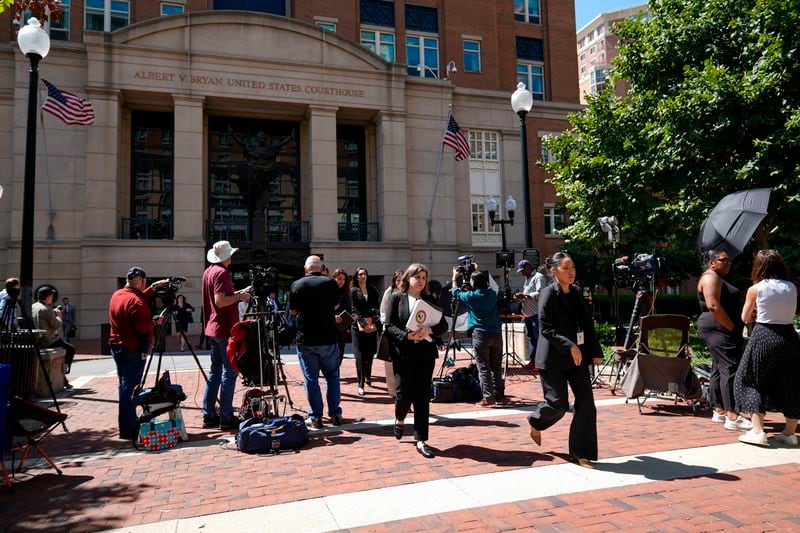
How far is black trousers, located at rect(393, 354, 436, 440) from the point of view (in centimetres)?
552

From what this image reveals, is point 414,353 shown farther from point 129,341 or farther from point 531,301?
point 531,301

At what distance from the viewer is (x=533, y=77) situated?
31188 millimetres

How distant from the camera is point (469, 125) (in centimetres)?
2738

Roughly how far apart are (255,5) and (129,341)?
24609 millimetres

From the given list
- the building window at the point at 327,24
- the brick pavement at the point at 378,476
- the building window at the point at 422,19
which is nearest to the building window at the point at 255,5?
the building window at the point at 327,24

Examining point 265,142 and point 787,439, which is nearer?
point 787,439

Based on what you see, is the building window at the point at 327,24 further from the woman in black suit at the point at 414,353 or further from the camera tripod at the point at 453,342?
the woman in black suit at the point at 414,353

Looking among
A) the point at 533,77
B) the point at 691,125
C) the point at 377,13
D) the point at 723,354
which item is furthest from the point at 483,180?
the point at 723,354

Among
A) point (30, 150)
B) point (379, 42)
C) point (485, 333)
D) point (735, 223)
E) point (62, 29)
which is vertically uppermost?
point (379, 42)

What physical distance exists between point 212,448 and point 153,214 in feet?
66.8

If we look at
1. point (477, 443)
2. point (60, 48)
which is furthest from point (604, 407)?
point (60, 48)

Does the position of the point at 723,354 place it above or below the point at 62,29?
below

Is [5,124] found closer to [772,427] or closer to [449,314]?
[449,314]

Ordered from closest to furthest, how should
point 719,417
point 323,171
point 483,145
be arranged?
point 719,417, point 323,171, point 483,145
